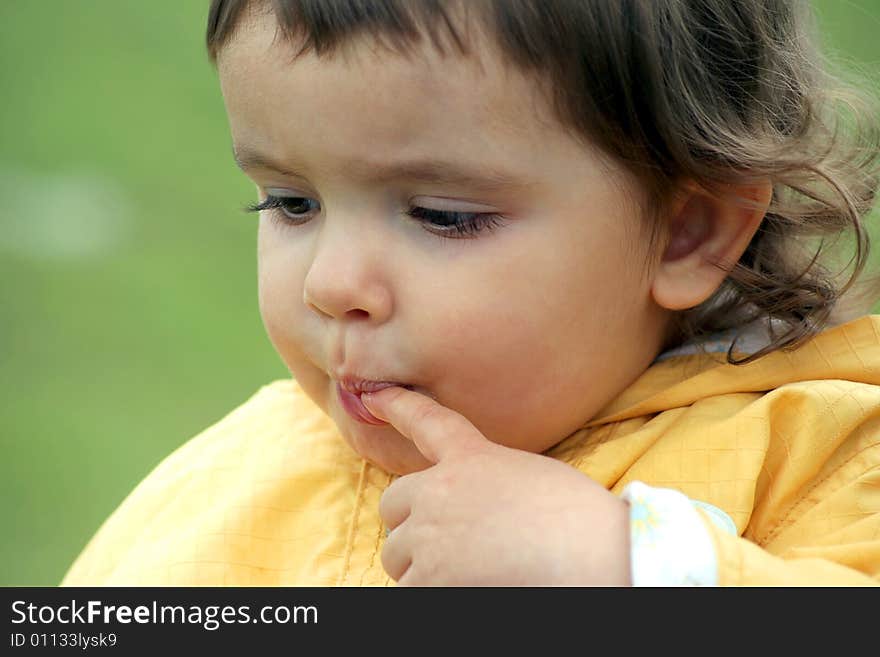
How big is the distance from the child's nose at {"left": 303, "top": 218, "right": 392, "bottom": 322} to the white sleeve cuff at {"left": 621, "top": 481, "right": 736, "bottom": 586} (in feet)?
1.05

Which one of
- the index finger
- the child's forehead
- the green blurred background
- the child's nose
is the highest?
the green blurred background

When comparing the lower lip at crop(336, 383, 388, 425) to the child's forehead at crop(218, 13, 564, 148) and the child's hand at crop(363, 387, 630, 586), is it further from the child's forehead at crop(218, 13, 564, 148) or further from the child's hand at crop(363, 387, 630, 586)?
the child's forehead at crop(218, 13, 564, 148)

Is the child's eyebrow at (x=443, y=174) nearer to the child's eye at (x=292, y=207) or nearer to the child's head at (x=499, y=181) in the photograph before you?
the child's head at (x=499, y=181)

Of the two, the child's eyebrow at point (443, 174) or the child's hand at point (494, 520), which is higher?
the child's eyebrow at point (443, 174)

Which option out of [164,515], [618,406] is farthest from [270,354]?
[618,406]

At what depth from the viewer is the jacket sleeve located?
1001 mm

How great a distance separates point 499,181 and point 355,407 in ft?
0.93

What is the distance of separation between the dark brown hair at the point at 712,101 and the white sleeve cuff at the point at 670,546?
36 centimetres

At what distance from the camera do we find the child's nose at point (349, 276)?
1180 millimetres

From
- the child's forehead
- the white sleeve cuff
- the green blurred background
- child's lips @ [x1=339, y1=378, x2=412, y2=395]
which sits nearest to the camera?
the white sleeve cuff

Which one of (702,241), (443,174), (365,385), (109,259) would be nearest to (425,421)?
(365,385)

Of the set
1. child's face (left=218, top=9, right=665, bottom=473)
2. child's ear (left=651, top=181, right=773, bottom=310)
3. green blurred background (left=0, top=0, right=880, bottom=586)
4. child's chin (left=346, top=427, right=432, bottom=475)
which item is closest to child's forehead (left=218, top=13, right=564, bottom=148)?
child's face (left=218, top=9, right=665, bottom=473)

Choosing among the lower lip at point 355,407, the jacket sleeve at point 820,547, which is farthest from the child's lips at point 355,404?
the jacket sleeve at point 820,547

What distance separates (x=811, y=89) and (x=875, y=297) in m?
0.26
